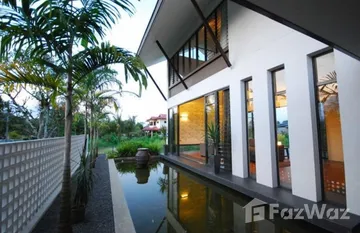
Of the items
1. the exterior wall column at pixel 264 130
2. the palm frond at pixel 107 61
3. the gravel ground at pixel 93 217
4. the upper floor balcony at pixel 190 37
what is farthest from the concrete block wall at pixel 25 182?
the upper floor balcony at pixel 190 37

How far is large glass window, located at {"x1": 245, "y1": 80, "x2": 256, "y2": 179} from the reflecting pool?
955mm

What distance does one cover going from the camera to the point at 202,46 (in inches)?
323

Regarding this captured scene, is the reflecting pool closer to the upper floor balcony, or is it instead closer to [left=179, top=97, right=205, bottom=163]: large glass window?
the upper floor balcony

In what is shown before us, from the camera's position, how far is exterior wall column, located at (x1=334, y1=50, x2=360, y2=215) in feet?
9.93

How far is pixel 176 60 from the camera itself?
1103cm

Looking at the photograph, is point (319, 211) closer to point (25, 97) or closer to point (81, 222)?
point (81, 222)

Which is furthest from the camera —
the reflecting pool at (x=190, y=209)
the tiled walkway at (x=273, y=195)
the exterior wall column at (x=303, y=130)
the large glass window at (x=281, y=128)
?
the large glass window at (x=281, y=128)

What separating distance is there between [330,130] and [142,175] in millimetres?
5573

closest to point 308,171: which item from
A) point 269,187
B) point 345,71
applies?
point 269,187

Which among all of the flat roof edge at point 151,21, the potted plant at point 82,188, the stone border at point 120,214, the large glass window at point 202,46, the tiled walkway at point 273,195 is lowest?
the stone border at point 120,214

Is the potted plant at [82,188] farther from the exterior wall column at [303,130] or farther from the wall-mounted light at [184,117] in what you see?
the wall-mounted light at [184,117]

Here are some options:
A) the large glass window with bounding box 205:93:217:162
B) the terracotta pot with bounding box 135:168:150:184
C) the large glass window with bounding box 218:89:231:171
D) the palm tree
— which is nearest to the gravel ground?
the palm tree

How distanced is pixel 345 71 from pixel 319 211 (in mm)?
2278

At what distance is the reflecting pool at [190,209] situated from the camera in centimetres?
308
